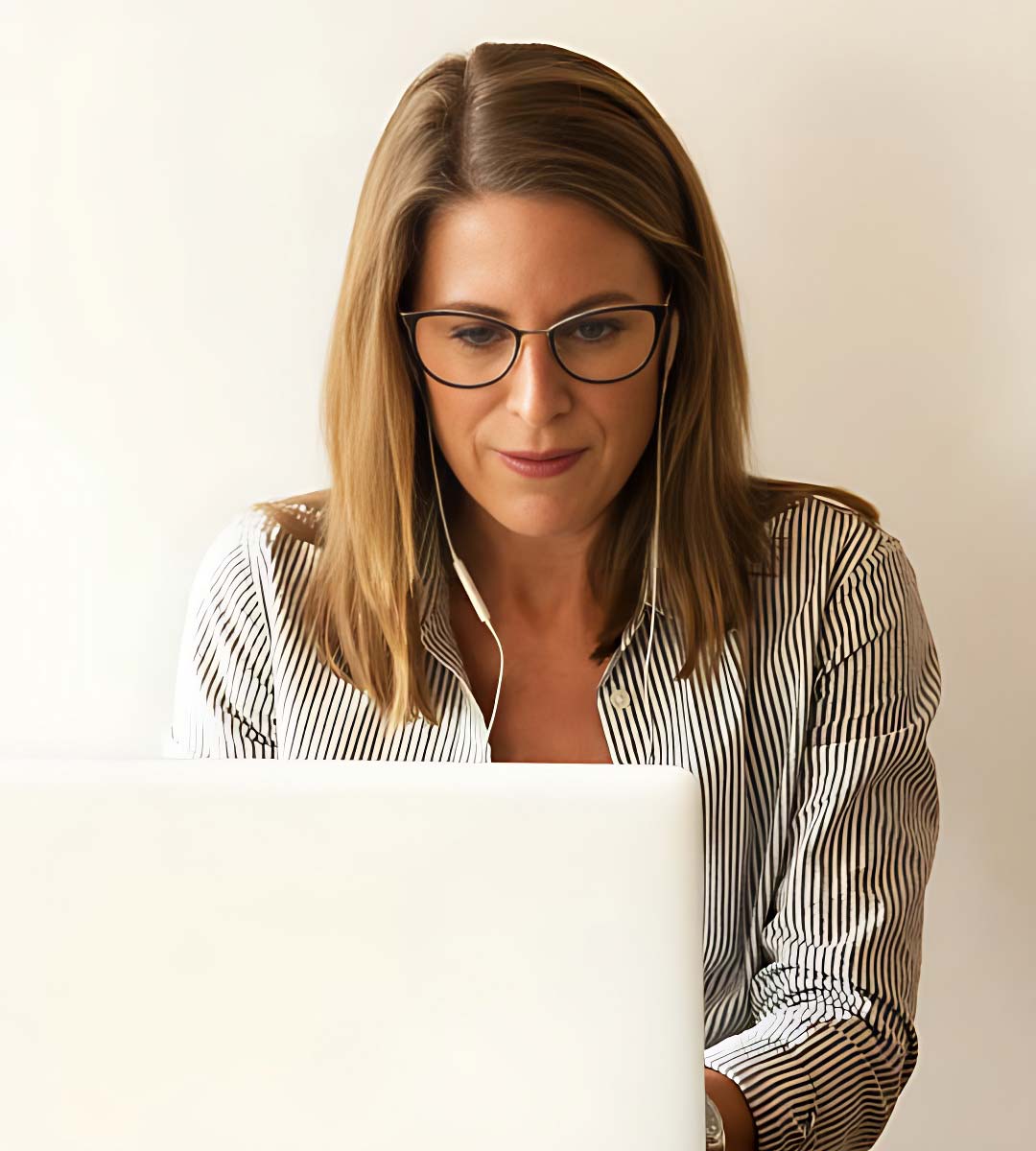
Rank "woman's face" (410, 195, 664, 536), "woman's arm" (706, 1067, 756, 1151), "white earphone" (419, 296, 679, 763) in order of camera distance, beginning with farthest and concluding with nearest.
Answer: "white earphone" (419, 296, 679, 763), "woman's face" (410, 195, 664, 536), "woman's arm" (706, 1067, 756, 1151)

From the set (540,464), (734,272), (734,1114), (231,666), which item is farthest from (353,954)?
(734,272)

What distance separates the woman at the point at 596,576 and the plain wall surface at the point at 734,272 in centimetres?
14

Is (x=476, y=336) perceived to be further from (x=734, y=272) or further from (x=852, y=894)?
(x=852, y=894)

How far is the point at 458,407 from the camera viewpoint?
108 cm

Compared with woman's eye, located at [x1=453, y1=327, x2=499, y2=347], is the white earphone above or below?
below

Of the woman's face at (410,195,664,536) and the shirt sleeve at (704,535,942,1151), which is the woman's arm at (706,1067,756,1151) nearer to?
the shirt sleeve at (704,535,942,1151)

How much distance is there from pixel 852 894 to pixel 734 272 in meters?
0.60

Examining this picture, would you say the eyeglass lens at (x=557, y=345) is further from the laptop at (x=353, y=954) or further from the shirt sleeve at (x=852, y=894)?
the laptop at (x=353, y=954)

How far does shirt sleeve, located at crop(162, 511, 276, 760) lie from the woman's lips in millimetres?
267

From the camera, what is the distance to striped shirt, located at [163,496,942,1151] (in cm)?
108

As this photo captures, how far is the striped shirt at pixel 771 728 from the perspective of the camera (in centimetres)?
108

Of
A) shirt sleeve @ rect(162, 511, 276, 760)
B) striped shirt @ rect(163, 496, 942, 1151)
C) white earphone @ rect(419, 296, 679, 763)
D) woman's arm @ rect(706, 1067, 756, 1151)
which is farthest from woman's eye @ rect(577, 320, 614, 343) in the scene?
woman's arm @ rect(706, 1067, 756, 1151)

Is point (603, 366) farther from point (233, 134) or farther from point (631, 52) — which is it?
point (233, 134)

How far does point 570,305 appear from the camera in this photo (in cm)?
101
